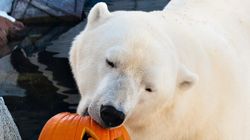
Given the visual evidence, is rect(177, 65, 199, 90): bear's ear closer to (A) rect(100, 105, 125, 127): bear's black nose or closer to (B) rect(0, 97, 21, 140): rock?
(A) rect(100, 105, 125, 127): bear's black nose

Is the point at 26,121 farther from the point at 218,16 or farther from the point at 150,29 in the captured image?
the point at 150,29

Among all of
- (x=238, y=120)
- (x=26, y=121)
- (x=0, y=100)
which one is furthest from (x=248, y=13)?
(x=26, y=121)

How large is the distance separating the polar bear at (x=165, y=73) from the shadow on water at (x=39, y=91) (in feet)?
6.49

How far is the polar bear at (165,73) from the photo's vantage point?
2455 mm

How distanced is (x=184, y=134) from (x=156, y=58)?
56cm

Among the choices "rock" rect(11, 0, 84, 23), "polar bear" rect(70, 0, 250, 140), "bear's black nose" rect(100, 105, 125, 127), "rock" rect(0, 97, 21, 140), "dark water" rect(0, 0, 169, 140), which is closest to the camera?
"bear's black nose" rect(100, 105, 125, 127)

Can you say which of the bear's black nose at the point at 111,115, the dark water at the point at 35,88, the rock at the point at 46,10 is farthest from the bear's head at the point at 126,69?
the rock at the point at 46,10

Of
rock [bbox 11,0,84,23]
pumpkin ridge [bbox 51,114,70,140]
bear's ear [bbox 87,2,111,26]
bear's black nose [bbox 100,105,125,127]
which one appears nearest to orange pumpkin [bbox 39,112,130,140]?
pumpkin ridge [bbox 51,114,70,140]

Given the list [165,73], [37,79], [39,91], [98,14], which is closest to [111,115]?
[165,73]

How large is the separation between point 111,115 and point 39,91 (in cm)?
329

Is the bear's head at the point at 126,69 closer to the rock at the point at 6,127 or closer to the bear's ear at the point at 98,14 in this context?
the bear's ear at the point at 98,14

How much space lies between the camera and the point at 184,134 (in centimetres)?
291

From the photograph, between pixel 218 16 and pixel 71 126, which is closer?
pixel 71 126

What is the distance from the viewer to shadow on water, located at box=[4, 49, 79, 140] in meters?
4.96
